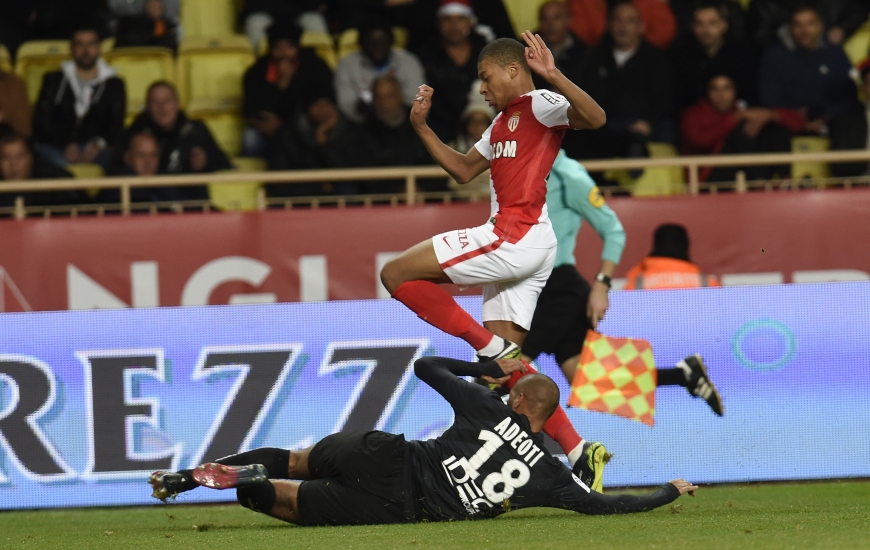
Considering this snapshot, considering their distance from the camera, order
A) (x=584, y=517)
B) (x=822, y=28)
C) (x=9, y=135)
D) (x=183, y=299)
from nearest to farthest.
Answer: (x=584, y=517) < (x=183, y=299) < (x=9, y=135) < (x=822, y=28)

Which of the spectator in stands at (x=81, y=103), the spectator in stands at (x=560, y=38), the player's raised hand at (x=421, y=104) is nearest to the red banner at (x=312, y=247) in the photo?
the spectator in stands at (x=81, y=103)

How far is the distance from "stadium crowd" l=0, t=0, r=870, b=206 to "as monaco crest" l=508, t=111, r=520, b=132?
14.0 feet

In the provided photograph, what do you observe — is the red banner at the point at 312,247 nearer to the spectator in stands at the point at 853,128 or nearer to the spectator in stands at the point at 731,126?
the spectator in stands at the point at 731,126

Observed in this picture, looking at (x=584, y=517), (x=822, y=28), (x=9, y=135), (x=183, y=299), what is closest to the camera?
(x=584, y=517)

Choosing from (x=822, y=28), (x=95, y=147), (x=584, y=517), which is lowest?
(x=584, y=517)

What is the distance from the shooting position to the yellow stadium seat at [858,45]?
39.1 ft

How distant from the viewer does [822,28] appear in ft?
39.4

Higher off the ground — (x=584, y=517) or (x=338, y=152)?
(x=338, y=152)

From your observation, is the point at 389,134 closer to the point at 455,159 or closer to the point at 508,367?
the point at 455,159

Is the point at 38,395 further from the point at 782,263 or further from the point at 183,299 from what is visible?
the point at 782,263

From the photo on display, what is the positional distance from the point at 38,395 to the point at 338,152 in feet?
13.6

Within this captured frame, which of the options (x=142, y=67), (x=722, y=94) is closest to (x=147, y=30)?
(x=142, y=67)

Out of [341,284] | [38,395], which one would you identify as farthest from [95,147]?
[38,395]

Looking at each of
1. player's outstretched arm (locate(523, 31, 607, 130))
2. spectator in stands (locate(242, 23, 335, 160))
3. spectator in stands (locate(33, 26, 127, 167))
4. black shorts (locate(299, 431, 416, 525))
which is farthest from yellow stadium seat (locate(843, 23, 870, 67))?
black shorts (locate(299, 431, 416, 525))
